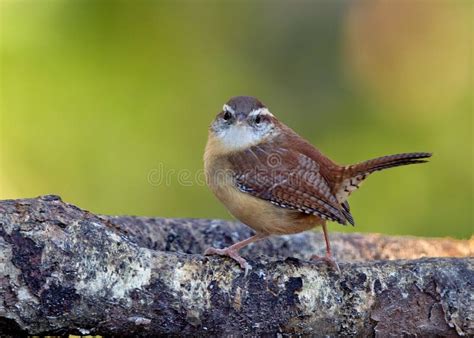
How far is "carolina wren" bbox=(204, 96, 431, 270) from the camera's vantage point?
3340 mm

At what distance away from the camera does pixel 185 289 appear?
2553 millimetres

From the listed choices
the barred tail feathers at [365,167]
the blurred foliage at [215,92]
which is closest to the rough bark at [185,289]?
the barred tail feathers at [365,167]

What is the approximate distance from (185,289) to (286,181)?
3.41ft

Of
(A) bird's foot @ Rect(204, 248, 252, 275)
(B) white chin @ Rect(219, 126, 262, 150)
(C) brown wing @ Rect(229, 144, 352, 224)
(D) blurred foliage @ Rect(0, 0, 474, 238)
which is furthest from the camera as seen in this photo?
(D) blurred foliage @ Rect(0, 0, 474, 238)

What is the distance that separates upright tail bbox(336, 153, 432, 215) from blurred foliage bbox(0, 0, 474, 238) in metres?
2.33

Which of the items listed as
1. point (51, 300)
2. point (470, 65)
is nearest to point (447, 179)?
point (470, 65)

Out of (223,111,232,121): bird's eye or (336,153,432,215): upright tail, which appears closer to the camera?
(336,153,432,215): upright tail

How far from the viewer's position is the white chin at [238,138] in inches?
146

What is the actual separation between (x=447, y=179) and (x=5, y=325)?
4.55 m

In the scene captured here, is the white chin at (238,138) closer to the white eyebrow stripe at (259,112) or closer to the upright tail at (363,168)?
the white eyebrow stripe at (259,112)

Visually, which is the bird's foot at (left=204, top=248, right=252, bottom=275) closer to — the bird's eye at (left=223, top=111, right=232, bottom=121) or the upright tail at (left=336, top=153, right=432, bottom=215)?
the upright tail at (left=336, top=153, right=432, bottom=215)

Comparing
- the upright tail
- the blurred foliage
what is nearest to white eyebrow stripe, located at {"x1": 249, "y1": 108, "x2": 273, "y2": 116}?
the upright tail

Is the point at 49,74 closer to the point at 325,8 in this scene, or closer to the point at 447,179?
the point at 325,8

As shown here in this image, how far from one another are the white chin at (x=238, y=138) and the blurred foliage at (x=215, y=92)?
221 centimetres
